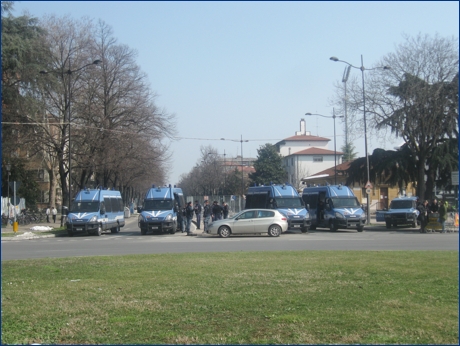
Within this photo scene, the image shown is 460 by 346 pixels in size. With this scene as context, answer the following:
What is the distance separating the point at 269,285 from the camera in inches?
422

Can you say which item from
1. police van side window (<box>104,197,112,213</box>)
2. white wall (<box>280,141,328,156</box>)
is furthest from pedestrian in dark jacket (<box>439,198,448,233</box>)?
white wall (<box>280,141,328,156</box>)

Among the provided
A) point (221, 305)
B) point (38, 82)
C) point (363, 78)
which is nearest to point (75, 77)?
point (38, 82)

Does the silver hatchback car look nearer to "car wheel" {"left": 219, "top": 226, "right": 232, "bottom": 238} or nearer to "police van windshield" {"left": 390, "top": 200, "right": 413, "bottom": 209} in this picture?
"car wheel" {"left": 219, "top": 226, "right": 232, "bottom": 238}

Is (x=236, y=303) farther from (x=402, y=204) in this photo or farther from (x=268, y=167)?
(x=268, y=167)

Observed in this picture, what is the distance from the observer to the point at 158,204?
34156mm

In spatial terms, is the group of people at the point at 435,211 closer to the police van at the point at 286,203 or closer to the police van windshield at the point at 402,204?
the police van windshield at the point at 402,204

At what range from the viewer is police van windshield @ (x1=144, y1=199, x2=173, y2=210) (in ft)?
111

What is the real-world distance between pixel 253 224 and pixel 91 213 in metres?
10.2

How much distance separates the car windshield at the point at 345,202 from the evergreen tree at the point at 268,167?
49.4m

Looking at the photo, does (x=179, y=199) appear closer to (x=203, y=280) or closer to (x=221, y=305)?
(x=203, y=280)

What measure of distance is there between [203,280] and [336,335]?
15.6 ft

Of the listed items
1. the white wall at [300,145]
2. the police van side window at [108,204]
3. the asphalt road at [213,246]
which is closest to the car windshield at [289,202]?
the asphalt road at [213,246]

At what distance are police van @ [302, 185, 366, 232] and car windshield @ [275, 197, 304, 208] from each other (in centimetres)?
207

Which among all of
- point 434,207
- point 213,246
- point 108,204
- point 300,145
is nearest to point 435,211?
point 434,207
